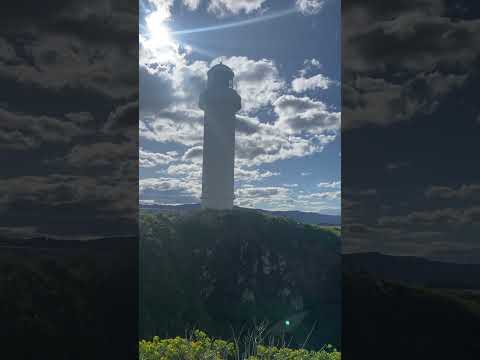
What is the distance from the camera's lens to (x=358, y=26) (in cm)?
259

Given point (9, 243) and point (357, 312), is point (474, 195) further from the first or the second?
point (9, 243)

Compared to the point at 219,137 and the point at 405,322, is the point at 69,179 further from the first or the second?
the point at 219,137

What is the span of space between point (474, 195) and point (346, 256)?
1.05 meters

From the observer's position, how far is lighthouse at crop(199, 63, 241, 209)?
26219 mm

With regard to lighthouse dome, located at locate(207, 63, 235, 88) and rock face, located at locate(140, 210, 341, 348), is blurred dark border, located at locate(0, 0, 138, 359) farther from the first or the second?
lighthouse dome, located at locate(207, 63, 235, 88)

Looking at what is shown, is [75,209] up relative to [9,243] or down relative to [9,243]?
up

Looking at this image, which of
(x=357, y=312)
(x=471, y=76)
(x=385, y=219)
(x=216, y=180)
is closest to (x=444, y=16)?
(x=471, y=76)

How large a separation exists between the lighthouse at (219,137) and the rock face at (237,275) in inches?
166

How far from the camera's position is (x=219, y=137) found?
27.3m

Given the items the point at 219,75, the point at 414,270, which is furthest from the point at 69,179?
Result: the point at 219,75

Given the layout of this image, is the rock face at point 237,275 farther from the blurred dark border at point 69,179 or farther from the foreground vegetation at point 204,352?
the blurred dark border at point 69,179

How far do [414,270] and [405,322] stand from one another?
16.4 inches

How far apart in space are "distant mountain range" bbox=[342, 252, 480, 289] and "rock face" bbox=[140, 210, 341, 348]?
14648 mm

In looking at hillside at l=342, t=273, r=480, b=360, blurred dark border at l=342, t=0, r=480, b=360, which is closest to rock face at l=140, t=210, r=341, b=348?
hillside at l=342, t=273, r=480, b=360
